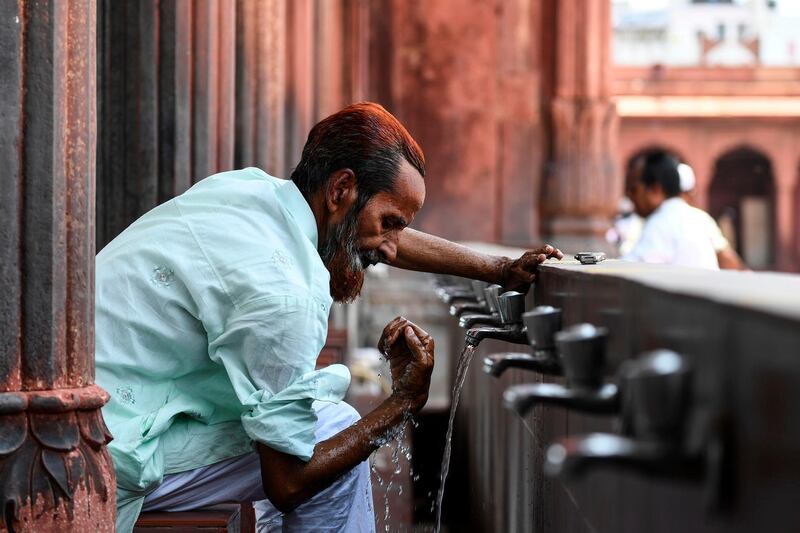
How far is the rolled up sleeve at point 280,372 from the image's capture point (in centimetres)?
246

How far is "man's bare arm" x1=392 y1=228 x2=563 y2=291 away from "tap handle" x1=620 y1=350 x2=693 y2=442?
5.94 feet

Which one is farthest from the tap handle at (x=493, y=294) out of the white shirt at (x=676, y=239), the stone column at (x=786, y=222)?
the stone column at (x=786, y=222)

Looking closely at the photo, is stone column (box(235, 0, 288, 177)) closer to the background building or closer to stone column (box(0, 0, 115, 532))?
stone column (box(0, 0, 115, 532))

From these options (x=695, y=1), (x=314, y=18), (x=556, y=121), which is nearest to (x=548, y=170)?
(x=556, y=121)

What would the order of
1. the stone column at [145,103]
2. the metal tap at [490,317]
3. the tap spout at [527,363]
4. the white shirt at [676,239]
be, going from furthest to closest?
the white shirt at [676,239] < the stone column at [145,103] < the metal tap at [490,317] < the tap spout at [527,363]

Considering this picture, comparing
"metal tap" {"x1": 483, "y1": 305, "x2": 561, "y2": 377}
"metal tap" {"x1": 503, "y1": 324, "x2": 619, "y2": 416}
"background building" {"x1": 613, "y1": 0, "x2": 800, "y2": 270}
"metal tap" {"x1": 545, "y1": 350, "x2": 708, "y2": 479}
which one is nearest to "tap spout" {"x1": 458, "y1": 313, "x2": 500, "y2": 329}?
"metal tap" {"x1": 483, "y1": 305, "x2": 561, "y2": 377}

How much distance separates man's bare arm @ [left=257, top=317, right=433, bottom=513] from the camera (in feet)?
8.39

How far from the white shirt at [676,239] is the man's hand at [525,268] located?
3.96 m

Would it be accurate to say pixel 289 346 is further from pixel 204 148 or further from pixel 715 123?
pixel 715 123

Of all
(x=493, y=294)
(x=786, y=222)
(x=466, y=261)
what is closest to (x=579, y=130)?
(x=466, y=261)

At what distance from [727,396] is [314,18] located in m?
7.65

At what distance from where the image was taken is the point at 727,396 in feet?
4.17

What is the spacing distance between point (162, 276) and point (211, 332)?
17 cm

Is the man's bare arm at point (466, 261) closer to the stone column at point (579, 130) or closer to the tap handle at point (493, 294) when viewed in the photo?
the tap handle at point (493, 294)
